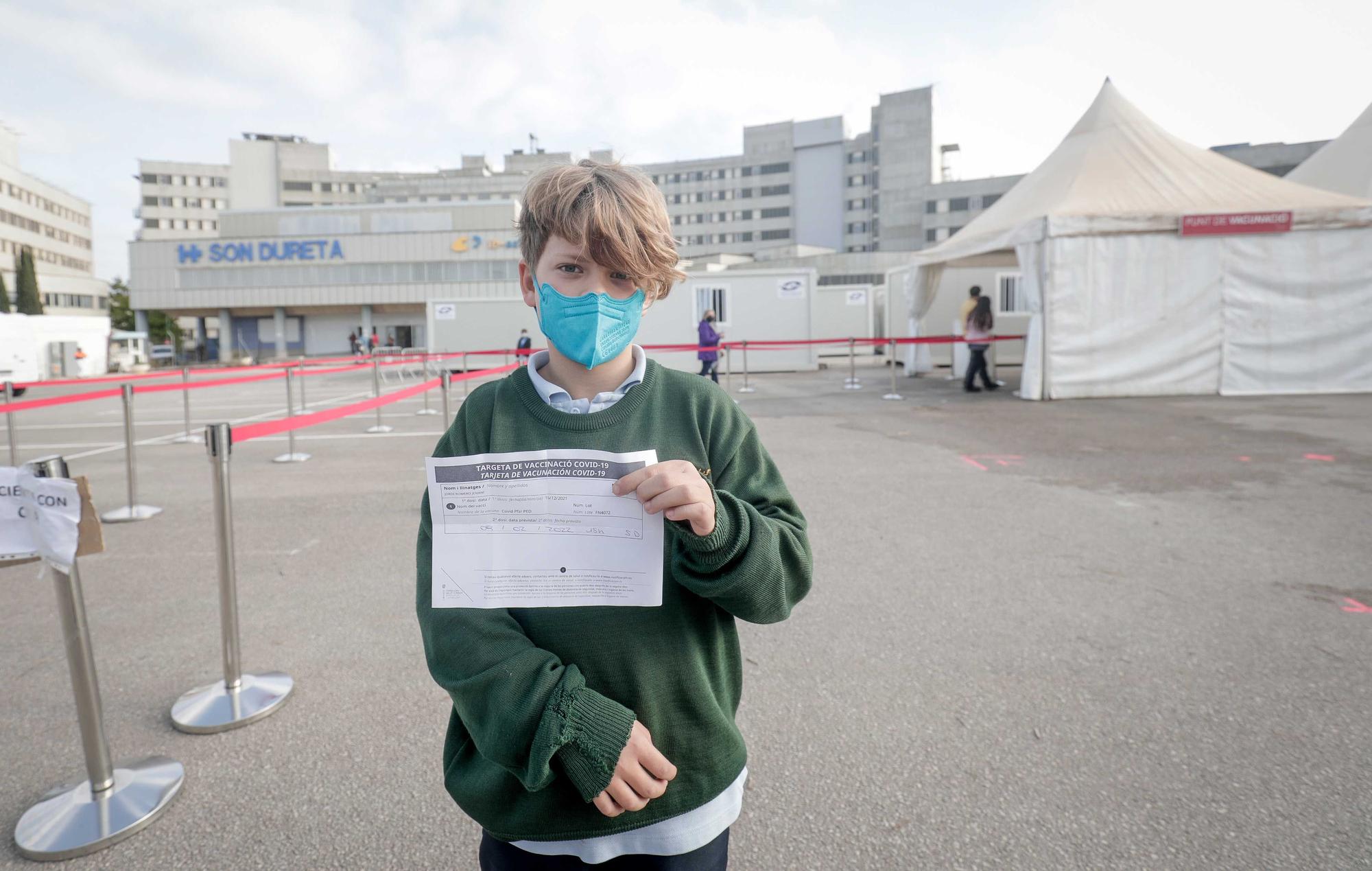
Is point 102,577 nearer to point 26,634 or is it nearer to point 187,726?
point 26,634

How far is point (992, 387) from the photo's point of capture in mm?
15719

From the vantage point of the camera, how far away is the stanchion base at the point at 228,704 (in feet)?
9.70

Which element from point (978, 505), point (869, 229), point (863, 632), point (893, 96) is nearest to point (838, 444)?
point (978, 505)

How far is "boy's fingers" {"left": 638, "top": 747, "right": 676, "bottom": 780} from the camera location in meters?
1.19

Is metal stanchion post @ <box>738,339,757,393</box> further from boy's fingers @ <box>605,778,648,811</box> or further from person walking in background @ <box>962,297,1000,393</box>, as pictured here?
boy's fingers @ <box>605,778,648,811</box>

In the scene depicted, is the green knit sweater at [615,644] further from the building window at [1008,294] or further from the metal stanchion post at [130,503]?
the building window at [1008,294]

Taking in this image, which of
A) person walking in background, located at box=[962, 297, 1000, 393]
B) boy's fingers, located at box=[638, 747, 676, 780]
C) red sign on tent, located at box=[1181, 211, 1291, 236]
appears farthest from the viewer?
person walking in background, located at box=[962, 297, 1000, 393]

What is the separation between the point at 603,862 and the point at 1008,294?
23303 millimetres

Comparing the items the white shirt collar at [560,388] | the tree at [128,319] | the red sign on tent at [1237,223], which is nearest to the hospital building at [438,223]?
the tree at [128,319]

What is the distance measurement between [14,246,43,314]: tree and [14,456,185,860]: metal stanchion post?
7454cm

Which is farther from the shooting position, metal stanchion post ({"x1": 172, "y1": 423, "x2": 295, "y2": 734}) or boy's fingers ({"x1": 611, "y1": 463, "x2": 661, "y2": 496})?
metal stanchion post ({"x1": 172, "y1": 423, "x2": 295, "y2": 734})

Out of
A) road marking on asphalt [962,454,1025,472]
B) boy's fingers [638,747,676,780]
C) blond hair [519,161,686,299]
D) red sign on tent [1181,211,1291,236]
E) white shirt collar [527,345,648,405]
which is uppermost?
red sign on tent [1181,211,1291,236]

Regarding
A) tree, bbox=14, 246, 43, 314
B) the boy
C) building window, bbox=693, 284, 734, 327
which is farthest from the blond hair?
tree, bbox=14, 246, 43, 314

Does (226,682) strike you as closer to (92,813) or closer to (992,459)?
(92,813)
